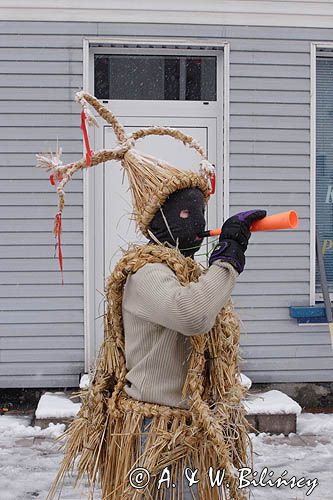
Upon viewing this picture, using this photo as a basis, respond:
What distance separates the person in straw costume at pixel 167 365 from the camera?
8.42ft

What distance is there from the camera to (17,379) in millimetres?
6398

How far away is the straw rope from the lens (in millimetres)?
2672

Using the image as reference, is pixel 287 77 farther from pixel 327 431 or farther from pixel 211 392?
pixel 211 392

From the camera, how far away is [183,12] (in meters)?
6.39

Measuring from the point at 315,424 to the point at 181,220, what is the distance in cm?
382

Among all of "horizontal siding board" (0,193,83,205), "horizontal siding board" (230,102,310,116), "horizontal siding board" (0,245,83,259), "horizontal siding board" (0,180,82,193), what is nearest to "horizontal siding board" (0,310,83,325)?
"horizontal siding board" (0,245,83,259)

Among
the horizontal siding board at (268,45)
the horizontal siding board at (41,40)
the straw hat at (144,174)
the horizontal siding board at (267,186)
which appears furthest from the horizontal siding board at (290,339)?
the straw hat at (144,174)

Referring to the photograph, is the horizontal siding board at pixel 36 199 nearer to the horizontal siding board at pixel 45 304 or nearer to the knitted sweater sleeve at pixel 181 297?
the horizontal siding board at pixel 45 304

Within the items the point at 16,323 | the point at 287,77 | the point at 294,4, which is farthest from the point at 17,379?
the point at 294,4

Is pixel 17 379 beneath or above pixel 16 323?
beneath

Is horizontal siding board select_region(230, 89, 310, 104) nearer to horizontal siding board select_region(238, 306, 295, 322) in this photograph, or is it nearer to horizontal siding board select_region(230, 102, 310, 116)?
horizontal siding board select_region(230, 102, 310, 116)

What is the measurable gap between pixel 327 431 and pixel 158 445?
3.66 m

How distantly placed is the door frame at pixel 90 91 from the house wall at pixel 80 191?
45 millimetres

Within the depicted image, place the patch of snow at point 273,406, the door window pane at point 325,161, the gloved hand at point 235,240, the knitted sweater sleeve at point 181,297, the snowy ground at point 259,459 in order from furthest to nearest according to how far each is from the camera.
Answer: the door window pane at point 325,161, the patch of snow at point 273,406, the snowy ground at point 259,459, the gloved hand at point 235,240, the knitted sweater sleeve at point 181,297
